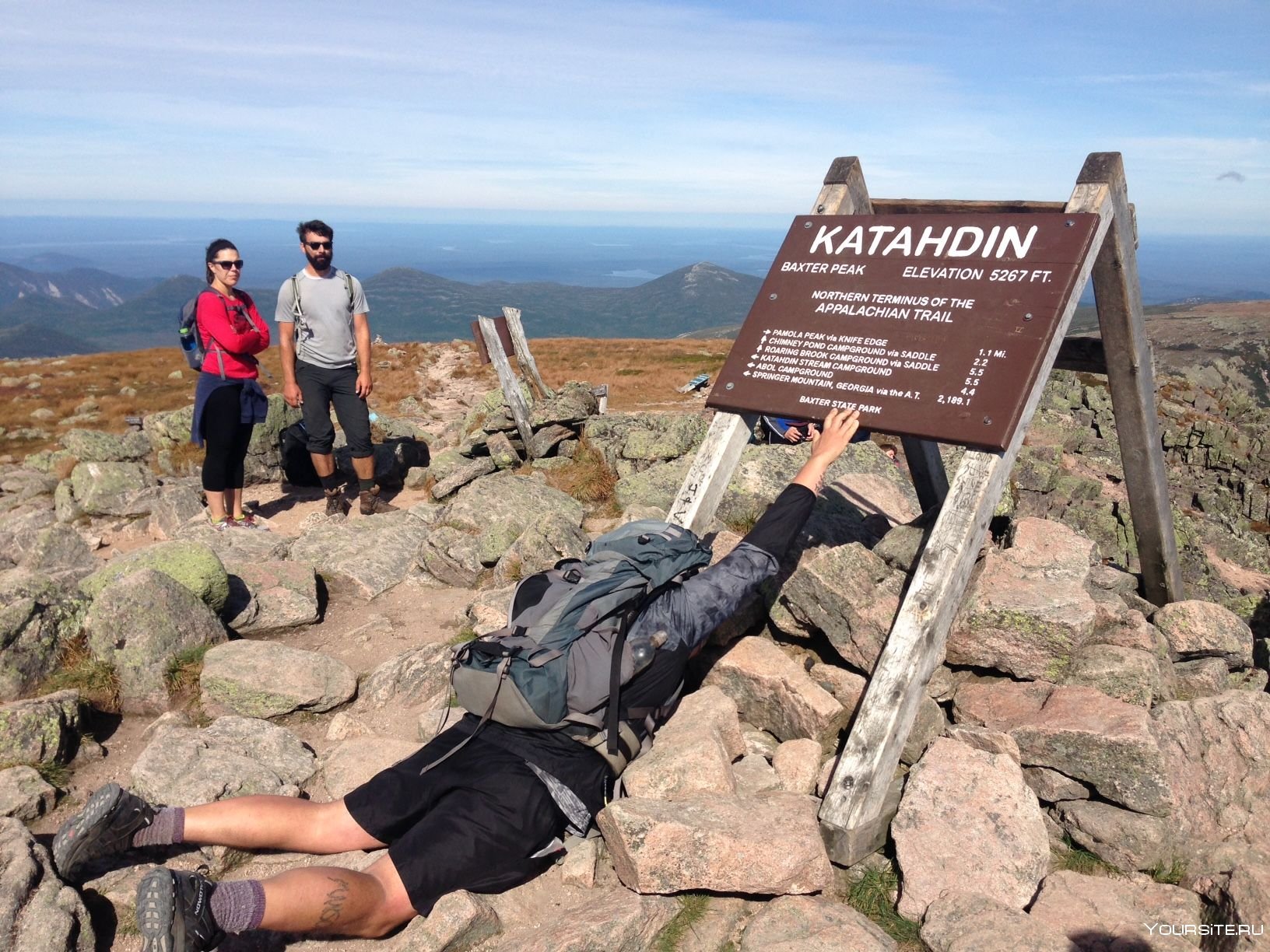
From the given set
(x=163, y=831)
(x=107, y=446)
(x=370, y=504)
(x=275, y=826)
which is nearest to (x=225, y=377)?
(x=370, y=504)

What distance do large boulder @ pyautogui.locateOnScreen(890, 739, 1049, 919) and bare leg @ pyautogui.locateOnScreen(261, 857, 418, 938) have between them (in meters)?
2.60

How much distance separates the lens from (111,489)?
13484 millimetres

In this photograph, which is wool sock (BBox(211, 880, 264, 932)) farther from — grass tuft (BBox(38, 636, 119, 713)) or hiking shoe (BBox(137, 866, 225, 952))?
grass tuft (BBox(38, 636, 119, 713))

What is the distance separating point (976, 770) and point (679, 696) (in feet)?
6.30

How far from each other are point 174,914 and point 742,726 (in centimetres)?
349

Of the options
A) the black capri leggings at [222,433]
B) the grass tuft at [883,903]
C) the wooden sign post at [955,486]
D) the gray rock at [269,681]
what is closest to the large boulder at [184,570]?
the gray rock at [269,681]

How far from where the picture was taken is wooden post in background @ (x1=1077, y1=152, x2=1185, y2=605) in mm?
5469

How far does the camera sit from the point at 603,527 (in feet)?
31.8

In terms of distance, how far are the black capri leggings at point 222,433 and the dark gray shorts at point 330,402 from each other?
2.42 ft

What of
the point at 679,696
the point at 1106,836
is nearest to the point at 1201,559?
the point at 1106,836

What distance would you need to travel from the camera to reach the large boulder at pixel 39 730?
553 centimetres

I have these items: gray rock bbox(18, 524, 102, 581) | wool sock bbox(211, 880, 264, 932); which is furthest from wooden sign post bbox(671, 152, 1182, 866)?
gray rock bbox(18, 524, 102, 581)

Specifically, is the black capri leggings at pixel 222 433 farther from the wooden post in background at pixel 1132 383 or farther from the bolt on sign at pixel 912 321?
the wooden post in background at pixel 1132 383

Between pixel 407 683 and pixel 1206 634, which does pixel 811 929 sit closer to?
pixel 407 683
